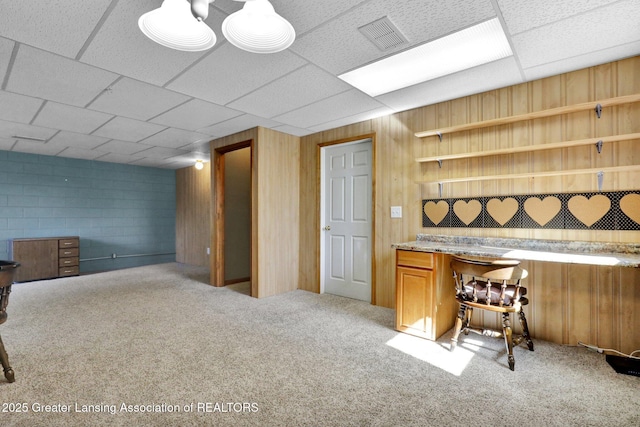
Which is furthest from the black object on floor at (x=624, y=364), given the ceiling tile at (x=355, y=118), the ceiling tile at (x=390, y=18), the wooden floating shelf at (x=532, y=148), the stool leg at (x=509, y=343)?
the ceiling tile at (x=355, y=118)

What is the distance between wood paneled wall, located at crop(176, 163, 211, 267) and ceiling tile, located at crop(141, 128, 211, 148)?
71.7 inches

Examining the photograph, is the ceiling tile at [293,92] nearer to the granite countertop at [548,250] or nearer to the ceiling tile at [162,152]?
the granite countertop at [548,250]

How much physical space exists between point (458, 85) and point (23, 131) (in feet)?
18.7

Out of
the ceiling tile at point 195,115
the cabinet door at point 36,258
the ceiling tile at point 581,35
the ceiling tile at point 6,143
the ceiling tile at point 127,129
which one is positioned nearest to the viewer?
the ceiling tile at point 581,35

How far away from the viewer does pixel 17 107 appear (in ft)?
10.9

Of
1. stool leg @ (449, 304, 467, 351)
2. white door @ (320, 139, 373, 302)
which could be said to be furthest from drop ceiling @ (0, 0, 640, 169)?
stool leg @ (449, 304, 467, 351)

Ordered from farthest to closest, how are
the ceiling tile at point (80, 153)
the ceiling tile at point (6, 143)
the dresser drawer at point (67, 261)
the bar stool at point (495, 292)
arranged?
the dresser drawer at point (67, 261), the ceiling tile at point (80, 153), the ceiling tile at point (6, 143), the bar stool at point (495, 292)

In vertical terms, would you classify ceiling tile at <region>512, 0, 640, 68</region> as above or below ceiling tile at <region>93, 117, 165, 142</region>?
below

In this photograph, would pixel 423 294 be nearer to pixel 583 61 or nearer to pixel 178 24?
pixel 583 61

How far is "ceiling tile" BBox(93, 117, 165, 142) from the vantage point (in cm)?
394

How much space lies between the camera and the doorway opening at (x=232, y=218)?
4902mm

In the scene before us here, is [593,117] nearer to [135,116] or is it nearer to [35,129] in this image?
[135,116]

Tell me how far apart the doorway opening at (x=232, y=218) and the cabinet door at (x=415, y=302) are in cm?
238

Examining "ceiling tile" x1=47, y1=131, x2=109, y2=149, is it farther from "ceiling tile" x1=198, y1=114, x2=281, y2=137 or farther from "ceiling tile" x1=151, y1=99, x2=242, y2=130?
"ceiling tile" x1=198, y1=114, x2=281, y2=137
